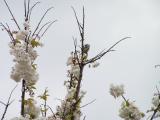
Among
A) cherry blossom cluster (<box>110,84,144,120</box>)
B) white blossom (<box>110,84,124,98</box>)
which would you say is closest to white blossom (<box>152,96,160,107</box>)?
cherry blossom cluster (<box>110,84,144,120</box>)

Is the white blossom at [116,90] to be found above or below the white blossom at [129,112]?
above

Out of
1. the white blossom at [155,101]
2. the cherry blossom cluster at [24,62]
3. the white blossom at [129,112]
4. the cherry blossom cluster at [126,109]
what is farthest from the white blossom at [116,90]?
the cherry blossom cluster at [24,62]

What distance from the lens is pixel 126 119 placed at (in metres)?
8.40

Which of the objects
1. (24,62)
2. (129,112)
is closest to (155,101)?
(129,112)

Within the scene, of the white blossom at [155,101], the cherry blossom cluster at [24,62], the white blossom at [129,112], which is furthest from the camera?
the white blossom at [155,101]

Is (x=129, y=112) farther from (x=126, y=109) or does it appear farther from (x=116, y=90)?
(x=116, y=90)

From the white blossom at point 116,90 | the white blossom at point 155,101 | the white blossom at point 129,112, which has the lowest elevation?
the white blossom at point 129,112

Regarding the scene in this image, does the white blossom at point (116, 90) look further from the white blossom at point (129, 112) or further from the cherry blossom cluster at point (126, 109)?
the white blossom at point (129, 112)

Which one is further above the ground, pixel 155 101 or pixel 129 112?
pixel 155 101

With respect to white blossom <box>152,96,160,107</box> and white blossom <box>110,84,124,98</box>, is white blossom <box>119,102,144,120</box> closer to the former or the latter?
white blossom <box>110,84,124,98</box>

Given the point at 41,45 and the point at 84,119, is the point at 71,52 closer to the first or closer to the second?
the point at 41,45

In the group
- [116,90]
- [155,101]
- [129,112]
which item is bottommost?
[129,112]

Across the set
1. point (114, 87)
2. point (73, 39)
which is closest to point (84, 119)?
point (73, 39)

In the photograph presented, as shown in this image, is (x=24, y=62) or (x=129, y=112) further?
(x=129, y=112)
